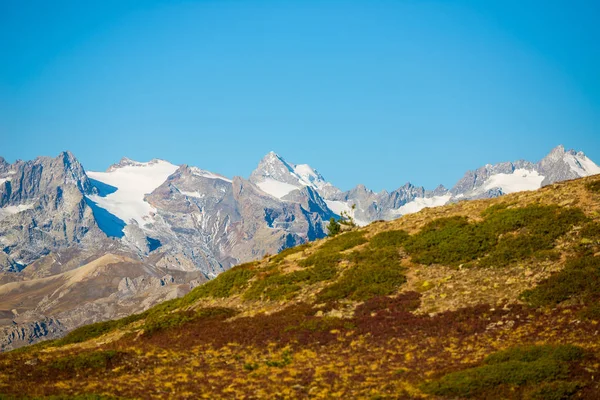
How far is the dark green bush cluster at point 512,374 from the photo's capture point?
2734 centimetres

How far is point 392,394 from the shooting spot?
2806cm

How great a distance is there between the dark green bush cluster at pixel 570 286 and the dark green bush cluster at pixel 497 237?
10.7ft

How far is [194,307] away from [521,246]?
24.5 metres

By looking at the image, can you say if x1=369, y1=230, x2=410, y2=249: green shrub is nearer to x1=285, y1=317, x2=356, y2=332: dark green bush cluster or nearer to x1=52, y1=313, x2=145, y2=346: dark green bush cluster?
x1=285, y1=317, x2=356, y2=332: dark green bush cluster

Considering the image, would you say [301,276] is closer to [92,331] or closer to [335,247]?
[335,247]

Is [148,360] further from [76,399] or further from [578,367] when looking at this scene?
[578,367]

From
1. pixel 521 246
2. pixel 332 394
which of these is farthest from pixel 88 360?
pixel 521 246

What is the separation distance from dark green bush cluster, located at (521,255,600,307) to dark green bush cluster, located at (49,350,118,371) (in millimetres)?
23869

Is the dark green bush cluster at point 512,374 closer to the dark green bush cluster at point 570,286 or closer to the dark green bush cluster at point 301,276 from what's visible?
the dark green bush cluster at point 570,286

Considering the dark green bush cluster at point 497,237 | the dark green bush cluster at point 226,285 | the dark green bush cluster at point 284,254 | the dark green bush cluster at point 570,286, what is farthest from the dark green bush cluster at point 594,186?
the dark green bush cluster at point 226,285

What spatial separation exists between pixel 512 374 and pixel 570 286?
35.8ft

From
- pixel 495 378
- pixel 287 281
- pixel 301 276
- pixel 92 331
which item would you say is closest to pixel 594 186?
pixel 301 276

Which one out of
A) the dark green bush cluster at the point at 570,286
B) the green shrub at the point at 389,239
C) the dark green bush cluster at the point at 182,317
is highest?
the green shrub at the point at 389,239

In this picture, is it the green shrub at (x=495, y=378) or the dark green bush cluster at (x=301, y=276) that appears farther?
the dark green bush cluster at (x=301, y=276)
